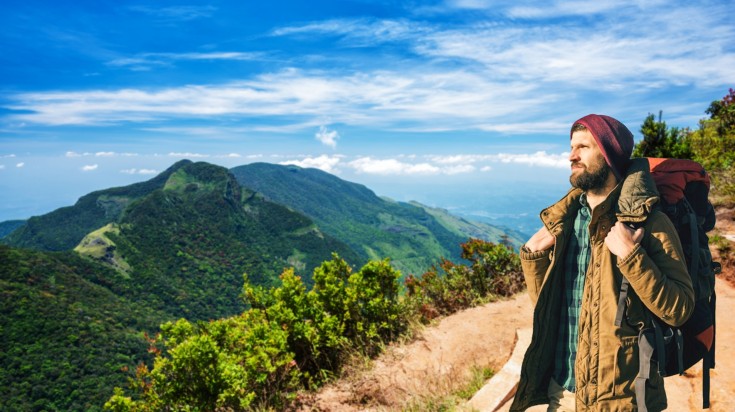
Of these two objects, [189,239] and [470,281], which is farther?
[189,239]

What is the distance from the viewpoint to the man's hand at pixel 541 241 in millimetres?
2498

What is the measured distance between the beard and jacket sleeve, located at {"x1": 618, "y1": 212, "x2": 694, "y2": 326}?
0.30m

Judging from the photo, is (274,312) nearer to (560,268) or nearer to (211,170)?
(560,268)

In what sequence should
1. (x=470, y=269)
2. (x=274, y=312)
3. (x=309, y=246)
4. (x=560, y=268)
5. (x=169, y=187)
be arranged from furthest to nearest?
1. (x=169, y=187)
2. (x=309, y=246)
3. (x=470, y=269)
4. (x=274, y=312)
5. (x=560, y=268)

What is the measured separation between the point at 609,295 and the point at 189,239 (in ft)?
478

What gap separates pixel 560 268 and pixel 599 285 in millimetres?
300

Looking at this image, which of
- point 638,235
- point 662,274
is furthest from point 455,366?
point 638,235

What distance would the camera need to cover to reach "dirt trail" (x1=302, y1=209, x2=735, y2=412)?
4.20m

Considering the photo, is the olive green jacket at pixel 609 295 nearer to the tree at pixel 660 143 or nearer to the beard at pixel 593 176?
the beard at pixel 593 176

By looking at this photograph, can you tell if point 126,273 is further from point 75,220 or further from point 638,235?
point 638,235

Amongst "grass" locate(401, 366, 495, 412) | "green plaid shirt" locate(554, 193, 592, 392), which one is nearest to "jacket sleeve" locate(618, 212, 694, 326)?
"green plaid shirt" locate(554, 193, 592, 392)

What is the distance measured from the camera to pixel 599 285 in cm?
230

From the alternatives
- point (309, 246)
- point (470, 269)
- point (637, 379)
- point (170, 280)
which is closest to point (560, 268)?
point (637, 379)

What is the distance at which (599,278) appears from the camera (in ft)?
7.57
